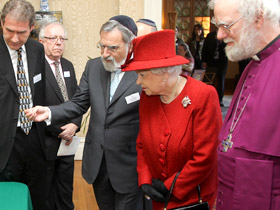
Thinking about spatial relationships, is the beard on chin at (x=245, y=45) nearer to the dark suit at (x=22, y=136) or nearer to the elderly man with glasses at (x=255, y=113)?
the elderly man with glasses at (x=255, y=113)

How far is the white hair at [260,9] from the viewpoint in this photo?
1383 millimetres

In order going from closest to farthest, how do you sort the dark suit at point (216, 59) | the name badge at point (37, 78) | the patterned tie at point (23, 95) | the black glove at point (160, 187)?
1. the black glove at point (160, 187)
2. the patterned tie at point (23, 95)
3. the name badge at point (37, 78)
4. the dark suit at point (216, 59)

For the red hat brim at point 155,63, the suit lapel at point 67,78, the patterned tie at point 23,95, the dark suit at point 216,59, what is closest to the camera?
the red hat brim at point 155,63

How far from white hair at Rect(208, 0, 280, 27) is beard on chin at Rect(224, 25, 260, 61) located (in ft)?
0.16

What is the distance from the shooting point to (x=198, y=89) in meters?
1.80

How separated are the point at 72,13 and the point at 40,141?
269 cm

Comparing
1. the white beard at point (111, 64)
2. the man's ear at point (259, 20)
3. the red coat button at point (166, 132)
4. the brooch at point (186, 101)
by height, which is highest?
the man's ear at point (259, 20)

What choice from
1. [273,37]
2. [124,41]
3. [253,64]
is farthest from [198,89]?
[124,41]

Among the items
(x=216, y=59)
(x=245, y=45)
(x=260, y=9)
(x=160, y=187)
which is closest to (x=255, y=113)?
(x=245, y=45)

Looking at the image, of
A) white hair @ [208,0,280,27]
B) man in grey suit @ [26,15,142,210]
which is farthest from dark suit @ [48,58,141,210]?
white hair @ [208,0,280,27]

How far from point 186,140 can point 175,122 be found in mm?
108

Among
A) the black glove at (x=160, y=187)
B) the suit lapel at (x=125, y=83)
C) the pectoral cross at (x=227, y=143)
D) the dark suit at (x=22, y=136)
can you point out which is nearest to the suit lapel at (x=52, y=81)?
the dark suit at (x=22, y=136)

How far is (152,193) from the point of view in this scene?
191 centimetres

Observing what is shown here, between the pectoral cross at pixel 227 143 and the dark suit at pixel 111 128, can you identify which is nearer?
the pectoral cross at pixel 227 143
